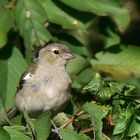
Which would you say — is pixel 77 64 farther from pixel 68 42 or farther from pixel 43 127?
pixel 43 127

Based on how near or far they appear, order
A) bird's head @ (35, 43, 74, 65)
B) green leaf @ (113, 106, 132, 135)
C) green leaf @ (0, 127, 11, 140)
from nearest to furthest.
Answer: green leaf @ (0, 127, 11, 140)
green leaf @ (113, 106, 132, 135)
bird's head @ (35, 43, 74, 65)

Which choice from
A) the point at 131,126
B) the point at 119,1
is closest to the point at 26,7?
the point at 119,1

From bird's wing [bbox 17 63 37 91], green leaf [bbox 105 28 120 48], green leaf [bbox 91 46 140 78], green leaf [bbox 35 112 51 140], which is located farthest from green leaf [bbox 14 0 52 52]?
green leaf [bbox 35 112 51 140]

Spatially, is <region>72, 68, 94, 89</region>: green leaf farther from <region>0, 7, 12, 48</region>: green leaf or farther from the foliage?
<region>0, 7, 12, 48</region>: green leaf

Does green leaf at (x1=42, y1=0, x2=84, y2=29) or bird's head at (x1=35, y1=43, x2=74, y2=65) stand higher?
green leaf at (x1=42, y1=0, x2=84, y2=29)

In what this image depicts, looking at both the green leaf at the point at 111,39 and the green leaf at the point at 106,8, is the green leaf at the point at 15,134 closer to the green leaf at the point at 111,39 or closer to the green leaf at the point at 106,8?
the green leaf at the point at 106,8

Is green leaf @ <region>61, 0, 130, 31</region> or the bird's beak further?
the bird's beak
